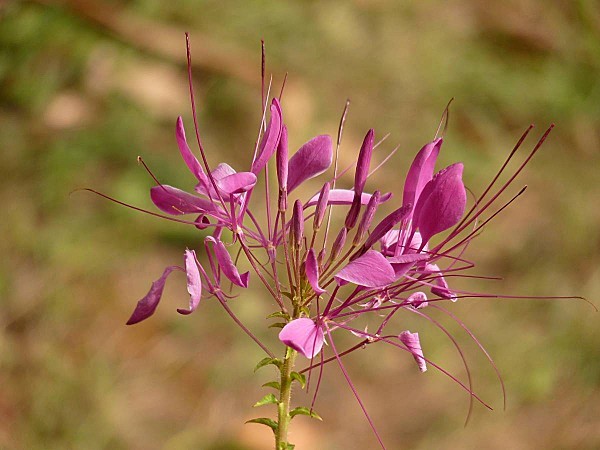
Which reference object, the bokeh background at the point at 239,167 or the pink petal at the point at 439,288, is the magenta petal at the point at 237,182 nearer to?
the pink petal at the point at 439,288

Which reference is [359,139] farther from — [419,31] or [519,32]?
[519,32]

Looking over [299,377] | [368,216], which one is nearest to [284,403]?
[299,377]

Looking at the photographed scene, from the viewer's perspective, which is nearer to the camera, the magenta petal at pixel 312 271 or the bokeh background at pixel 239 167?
the magenta petal at pixel 312 271

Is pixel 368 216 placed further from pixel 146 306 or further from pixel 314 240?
pixel 146 306

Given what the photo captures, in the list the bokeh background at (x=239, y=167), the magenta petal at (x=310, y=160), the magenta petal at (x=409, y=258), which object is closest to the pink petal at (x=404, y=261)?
the magenta petal at (x=409, y=258)

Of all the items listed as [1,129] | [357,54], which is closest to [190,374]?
[1,129]

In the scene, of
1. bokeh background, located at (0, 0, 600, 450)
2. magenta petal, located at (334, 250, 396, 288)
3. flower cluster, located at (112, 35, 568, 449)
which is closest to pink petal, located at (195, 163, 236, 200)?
flower cluster, located at (112, 35, 568, 449)

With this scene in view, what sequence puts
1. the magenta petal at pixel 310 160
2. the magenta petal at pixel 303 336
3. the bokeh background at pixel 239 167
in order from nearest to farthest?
1. the magenta petal at pixel 303 336
2. the magenta petal at pixel 310 160
3. the bokeh background at pixel 239 167
